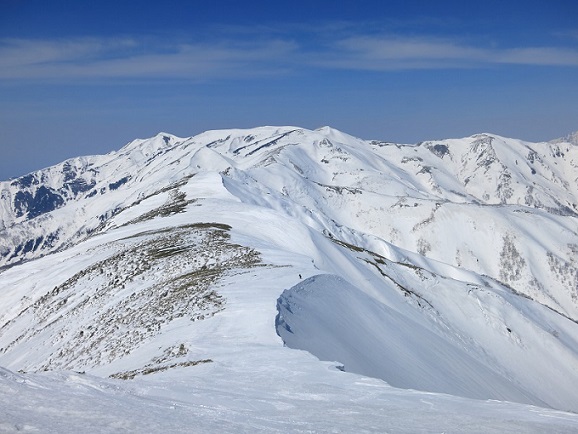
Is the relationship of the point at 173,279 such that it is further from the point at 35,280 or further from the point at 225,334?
the point at 35,280

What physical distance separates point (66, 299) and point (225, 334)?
23.5 m

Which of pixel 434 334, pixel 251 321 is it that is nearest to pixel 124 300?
pixel 251 321

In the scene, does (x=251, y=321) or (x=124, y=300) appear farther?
(x=124, y=300)

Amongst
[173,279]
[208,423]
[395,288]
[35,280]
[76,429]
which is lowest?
[395,288]

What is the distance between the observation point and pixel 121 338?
26.5m

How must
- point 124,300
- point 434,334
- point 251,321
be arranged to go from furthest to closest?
point 434,334
point 124,300
point 251,321

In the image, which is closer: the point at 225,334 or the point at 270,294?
the point at 225,334

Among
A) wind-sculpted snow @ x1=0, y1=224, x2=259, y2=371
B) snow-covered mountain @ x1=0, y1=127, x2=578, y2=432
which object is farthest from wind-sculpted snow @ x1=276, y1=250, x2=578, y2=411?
wind-sculpted snow @ x1=0, y1=224, x2=259, y2=371

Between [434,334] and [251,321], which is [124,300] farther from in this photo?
[434,334]

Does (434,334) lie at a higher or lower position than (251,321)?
lower

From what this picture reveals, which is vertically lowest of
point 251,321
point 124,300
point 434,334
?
point 434,334

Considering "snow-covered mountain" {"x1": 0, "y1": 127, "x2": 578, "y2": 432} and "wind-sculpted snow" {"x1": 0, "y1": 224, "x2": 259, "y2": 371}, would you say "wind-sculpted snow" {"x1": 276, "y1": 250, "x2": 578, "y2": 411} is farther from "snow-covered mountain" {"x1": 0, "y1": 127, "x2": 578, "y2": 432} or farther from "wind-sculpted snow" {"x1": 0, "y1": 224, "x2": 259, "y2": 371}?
"wind-sculpted snow" {"x1": 0, "y1": 224, "x2": 259, "y2": 371}

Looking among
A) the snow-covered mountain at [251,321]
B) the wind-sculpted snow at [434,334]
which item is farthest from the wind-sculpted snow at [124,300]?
the wind-sculpted snow at [434,334]

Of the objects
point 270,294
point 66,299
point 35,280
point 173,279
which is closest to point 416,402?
point 270,294
